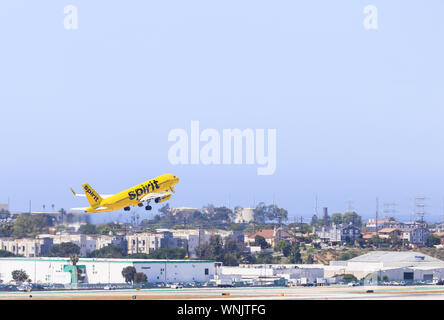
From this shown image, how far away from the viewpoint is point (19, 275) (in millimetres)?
157500

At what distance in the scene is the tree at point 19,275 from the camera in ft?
513

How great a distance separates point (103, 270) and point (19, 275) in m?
14.0

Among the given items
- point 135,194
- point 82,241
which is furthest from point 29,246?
point 135,194

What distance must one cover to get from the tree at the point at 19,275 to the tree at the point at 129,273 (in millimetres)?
17140

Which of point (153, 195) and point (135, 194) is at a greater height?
point (135, 194)

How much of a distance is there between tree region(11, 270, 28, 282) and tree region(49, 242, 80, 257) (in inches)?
835

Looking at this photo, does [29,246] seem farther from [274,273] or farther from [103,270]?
[274,273]

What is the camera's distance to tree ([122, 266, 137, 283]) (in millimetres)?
153250

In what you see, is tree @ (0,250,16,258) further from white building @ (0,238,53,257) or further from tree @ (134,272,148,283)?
tree @ (134,272,148,283)

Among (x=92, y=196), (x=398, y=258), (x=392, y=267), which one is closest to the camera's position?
(x=92, y=196)

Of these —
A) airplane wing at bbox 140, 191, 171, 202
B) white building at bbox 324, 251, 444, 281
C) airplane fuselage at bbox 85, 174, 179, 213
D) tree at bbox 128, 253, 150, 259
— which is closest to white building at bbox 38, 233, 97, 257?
tree at bbox 128, 253, 150, 259

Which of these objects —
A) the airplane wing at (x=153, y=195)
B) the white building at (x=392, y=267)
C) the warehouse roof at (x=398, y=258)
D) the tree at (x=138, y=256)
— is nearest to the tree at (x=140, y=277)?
the white building at (x=392, y=267)
